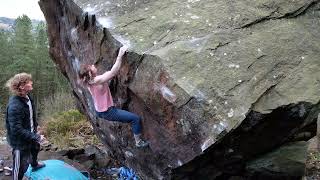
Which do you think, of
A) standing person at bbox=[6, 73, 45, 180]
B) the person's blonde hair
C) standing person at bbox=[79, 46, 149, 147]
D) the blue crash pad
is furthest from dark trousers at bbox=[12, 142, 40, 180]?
standing person at bbox=[79, 46, 149, 147]

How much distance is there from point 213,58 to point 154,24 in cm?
A: 106

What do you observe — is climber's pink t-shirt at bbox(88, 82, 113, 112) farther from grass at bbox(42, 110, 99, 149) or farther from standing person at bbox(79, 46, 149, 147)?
grass at bbox(42, 110, 99, 149)

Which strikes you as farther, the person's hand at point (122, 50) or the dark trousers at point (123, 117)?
the dark trousers at point (123, 117)

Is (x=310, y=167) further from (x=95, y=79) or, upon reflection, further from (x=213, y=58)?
(x=95, y=79)

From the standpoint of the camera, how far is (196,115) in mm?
5031

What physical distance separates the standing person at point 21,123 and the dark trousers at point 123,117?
37.8 inches

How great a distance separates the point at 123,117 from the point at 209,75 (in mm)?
1324

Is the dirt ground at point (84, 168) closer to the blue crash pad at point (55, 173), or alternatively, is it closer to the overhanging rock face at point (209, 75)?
the blue crash pad at point (55, 173)

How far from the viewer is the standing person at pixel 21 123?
228 inches

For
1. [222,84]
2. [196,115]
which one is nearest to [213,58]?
[222,84]

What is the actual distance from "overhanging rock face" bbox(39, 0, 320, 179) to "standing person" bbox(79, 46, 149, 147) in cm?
14

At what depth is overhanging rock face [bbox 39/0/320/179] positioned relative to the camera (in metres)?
5.04

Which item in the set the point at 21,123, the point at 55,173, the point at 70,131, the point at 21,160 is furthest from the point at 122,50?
the point at 70,131

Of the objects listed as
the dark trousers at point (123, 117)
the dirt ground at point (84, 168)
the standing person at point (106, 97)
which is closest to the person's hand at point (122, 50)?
the standing person at point (106, 97)
